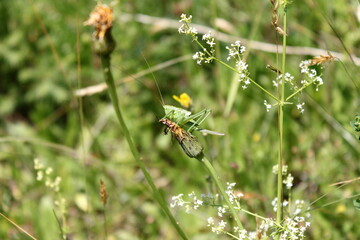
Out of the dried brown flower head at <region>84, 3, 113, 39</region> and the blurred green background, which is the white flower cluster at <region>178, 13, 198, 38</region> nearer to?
the dried brown flower head at <region>84, 3, 113, 39</region>

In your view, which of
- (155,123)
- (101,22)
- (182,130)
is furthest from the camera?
(155,123)

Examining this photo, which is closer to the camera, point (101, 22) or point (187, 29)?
point (101, 22)

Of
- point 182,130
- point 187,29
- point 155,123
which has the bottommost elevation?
point 182,130

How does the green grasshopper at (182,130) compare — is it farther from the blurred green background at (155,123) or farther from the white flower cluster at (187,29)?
the blurred green background at (155,123)

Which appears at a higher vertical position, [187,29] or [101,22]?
[187,29]

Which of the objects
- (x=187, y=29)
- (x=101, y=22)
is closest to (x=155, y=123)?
(x=187, y=29)

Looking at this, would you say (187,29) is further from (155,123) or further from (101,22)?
(155,123)

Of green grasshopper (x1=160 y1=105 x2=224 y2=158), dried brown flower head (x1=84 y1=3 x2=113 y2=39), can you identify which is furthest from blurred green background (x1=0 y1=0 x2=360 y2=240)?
dried brown flower head (x1=84 y1=3 x2=113 y2=39)

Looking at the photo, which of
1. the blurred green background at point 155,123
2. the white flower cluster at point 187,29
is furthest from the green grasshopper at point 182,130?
the blurred green background at point 155,123

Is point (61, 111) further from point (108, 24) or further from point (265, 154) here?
point (108, 24)
